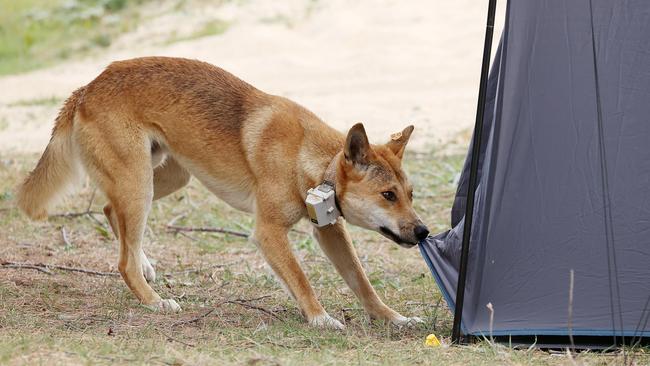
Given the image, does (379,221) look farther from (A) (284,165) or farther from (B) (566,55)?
(B) (566,55)

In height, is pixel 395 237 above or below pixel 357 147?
below

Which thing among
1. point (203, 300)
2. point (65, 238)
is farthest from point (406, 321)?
point (65, 238)

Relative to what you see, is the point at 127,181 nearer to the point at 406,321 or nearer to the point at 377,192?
the point at 377,192

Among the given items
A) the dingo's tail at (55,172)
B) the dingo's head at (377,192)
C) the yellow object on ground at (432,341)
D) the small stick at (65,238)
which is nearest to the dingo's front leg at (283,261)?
the dingo's head at (377,192)

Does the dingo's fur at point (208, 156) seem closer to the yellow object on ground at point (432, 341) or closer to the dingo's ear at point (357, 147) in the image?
the dingo's ear at point (357, 147)

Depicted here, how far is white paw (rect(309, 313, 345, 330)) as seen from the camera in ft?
18.6

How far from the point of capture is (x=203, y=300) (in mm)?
6457

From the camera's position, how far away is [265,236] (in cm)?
594

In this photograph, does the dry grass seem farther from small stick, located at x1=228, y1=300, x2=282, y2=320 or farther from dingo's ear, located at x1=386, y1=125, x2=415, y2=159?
dingo's ear, located at x1=386, y1=125, x2=415, y2=159

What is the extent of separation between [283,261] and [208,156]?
0.87 meters

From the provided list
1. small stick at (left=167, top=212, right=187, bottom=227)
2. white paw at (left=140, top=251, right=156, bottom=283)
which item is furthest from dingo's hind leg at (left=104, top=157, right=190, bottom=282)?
small stick at (left=167, top=212, right=187, bottom=227)

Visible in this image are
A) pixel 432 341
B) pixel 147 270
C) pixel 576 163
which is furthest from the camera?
pixel 147 270

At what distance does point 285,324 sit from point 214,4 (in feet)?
55.0

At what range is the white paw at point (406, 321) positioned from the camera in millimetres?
5824
